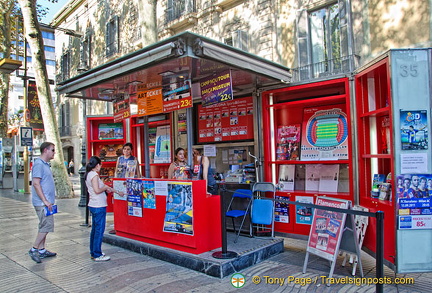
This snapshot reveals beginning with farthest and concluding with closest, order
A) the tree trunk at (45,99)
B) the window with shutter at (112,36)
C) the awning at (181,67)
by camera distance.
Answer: the window with shutter at (112,36)
the tree trunk at (45,99)
the awning at (181,67)

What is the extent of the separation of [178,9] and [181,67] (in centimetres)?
855

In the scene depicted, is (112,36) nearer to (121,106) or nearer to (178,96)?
(121,106)

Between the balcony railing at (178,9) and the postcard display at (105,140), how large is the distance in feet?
18.3

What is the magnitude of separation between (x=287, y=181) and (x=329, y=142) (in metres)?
1.23

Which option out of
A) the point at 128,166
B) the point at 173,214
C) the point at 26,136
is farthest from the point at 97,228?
the point at 26,136

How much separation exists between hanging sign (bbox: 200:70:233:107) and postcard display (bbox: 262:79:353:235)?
4.51 ft

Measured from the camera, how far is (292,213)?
6.44 metres

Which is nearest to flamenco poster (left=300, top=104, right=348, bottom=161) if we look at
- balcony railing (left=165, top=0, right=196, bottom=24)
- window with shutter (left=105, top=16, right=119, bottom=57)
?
balcony railing (left=165, top=0, right=196, bottom=24)

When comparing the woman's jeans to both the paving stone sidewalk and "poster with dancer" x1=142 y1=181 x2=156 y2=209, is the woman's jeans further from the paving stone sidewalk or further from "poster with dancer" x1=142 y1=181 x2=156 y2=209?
"poster with dancer" x1=142 y1=181 x2=156 y2=209

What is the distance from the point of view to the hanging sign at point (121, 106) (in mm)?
7898

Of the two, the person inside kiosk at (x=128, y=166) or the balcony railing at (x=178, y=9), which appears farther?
the balcony railing at (x=178, y=9)

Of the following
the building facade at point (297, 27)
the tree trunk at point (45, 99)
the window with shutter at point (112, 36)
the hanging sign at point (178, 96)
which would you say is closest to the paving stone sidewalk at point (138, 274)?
the hanging sign at point (178, 96)

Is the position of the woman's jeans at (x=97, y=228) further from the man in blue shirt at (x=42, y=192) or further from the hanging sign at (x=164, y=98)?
the hanging sign at (x=164, y=98)

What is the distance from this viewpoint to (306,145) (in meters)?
6.93
